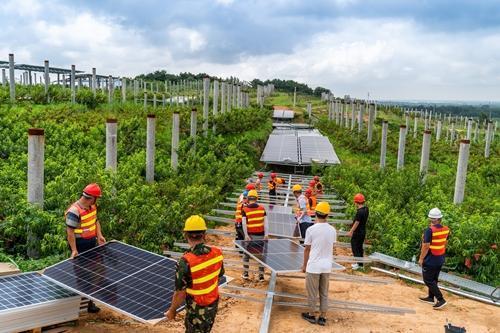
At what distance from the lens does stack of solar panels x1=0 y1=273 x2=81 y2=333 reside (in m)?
5.28

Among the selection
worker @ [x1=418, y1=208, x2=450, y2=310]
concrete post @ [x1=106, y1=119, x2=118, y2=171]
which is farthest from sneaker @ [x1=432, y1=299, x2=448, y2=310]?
concrete post @ [x1=106, y1=119, x2=118, y2=171]

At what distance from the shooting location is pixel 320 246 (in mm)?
6828

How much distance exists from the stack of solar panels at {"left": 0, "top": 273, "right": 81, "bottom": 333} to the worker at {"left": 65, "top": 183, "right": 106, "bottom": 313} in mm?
594

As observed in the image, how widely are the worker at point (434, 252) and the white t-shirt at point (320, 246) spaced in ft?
6.98

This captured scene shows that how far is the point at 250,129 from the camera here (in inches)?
1202

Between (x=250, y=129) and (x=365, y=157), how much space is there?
7.75 m

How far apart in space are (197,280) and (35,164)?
175 inches

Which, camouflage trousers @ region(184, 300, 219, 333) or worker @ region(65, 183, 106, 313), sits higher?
worker @ region(65, 183, 106, 313)

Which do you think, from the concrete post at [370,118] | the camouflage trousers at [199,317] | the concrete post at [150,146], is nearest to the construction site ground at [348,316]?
the camouflage trousers at [199,317]

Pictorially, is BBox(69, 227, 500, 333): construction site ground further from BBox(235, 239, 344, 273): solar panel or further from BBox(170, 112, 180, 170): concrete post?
BBox(170, 112, 180, 170): concrete post

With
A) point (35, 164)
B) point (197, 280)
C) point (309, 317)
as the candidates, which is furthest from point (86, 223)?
point (309, 317)

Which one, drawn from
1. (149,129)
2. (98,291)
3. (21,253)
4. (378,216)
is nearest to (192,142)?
(149,129)

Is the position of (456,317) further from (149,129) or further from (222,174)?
(222,174)

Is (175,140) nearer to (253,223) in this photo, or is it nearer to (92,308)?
(253,223)
